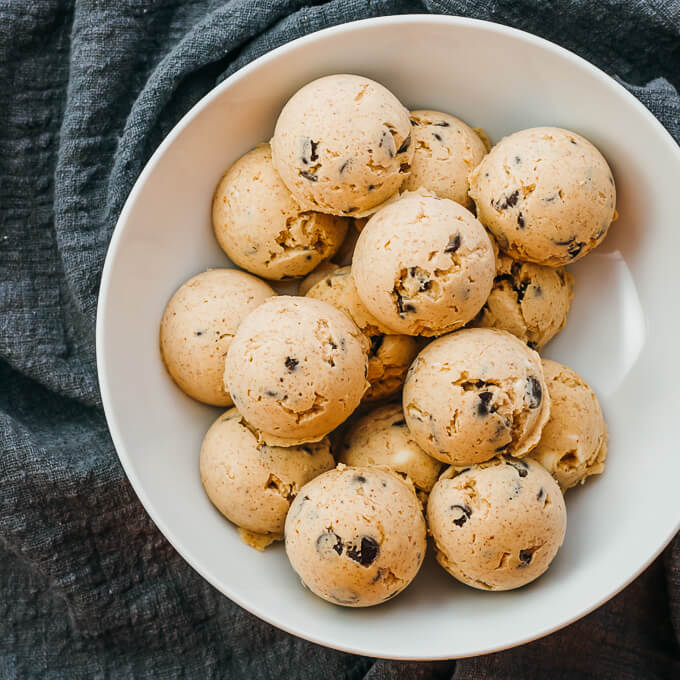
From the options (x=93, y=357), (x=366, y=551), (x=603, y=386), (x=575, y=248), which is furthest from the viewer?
(x=93, y=357)

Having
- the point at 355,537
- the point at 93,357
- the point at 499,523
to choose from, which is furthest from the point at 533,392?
the point at 93,357

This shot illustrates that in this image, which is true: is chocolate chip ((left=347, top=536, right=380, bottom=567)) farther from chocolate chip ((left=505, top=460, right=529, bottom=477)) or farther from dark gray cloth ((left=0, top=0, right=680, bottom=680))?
dark gray cloth ((left=0, top=0, right=680, bottom=680))

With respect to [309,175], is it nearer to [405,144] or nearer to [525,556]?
[405,144]

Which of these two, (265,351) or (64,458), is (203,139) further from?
(64,458)

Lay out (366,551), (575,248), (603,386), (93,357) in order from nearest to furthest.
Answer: (366,551) < (575,248) < (603,386) < (93,357)

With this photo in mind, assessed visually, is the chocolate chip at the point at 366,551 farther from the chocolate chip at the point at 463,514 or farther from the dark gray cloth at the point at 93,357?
the dark gray cloth at the point at 93,357

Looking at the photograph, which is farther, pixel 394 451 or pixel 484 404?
pixel 394 451

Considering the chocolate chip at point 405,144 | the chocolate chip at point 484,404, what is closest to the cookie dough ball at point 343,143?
the chocolate chip at point 405,144

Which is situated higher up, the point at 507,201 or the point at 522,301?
the point at 507,201

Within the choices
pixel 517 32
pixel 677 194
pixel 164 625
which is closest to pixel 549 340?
pixel 677 194
